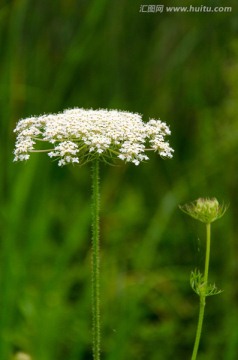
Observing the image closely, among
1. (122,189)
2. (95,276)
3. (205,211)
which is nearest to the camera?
(95,276)

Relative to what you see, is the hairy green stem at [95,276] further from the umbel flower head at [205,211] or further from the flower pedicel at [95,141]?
the umbel flower head at [205,211]

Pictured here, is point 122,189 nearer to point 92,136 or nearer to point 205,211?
point 205,211

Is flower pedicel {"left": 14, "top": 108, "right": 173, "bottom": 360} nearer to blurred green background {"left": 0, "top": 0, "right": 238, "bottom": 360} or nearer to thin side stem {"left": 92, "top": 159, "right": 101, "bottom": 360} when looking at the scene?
thin side stem {"left": 92, "top": 159, "right": 101, "bottom": 360}

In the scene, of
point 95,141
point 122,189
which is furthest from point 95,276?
point 122,189

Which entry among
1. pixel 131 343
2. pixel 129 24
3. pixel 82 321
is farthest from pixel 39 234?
pixel 129 24

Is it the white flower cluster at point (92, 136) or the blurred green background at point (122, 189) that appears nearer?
the white flower cluster at point (92, 136)

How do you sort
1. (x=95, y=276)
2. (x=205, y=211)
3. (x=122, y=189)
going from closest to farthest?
(x=95, y=276)
(x=205, y=211)
(x=122, y=189)

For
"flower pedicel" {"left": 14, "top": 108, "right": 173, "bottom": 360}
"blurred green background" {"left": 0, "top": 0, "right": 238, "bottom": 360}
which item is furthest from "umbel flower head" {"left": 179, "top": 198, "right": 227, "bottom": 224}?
"blurred green background" {"left": 0, "top": 0, "right": 238, "bottom": 360}

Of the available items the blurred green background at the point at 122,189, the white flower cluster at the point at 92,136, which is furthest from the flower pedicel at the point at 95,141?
the blurred green background at the point at 122,189
